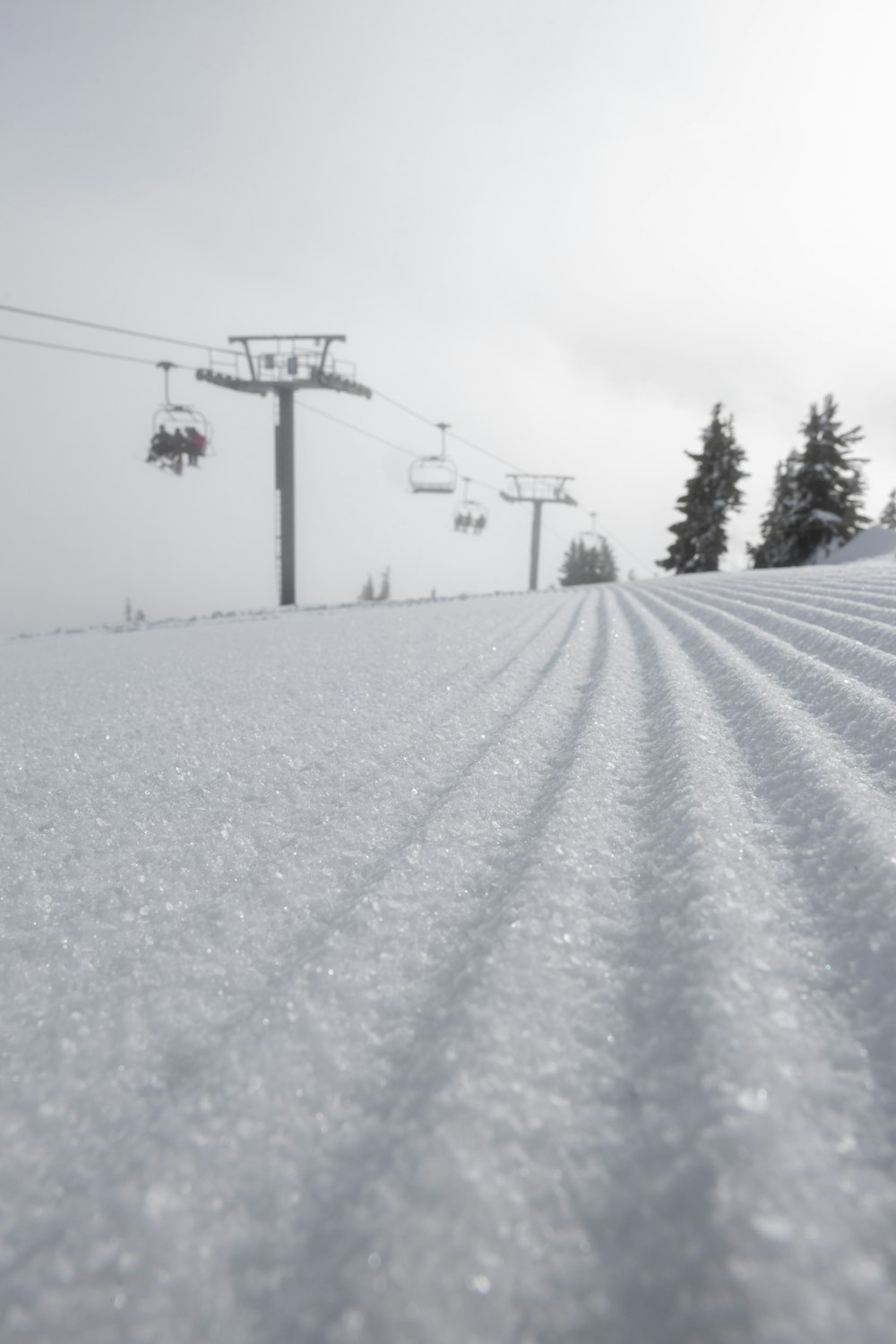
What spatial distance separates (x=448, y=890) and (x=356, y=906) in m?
0.15

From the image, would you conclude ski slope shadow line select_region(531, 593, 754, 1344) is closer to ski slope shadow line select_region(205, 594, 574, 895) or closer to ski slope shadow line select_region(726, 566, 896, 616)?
ski slope shadow line select_region(205, 594, 574, 895)

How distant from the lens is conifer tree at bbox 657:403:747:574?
27797mm

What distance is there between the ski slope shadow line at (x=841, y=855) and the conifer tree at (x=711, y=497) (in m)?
27.8

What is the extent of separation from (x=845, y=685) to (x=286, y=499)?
1406cm

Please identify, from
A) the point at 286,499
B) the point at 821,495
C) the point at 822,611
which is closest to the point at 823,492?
the point at 821,495

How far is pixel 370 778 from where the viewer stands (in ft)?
5.66

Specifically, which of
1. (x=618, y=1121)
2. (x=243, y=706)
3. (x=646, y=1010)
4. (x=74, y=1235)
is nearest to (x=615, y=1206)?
(x=618, y=1121)

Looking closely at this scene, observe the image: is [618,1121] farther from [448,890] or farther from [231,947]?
[231,947]

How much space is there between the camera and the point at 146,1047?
2.83 ft

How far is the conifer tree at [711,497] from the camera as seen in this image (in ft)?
91.2

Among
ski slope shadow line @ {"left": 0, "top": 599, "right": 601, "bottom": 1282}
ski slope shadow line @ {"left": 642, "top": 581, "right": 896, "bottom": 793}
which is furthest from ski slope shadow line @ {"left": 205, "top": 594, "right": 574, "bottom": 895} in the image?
ski slope shadow line @ {"left": 642, "top": 581, "right": 896, "bottom": 793}

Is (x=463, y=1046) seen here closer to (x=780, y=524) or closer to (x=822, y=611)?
(x=822, y=611)

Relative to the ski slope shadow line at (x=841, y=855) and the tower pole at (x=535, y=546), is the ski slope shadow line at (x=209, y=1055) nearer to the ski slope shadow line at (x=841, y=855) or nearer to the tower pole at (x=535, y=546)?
the ski slope shadow line at (x=841, y=855)

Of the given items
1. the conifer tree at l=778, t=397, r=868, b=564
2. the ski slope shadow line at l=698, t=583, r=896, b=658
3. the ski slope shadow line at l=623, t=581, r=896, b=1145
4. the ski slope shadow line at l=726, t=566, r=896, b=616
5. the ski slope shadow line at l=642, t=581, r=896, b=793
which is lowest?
the ski slope shadow line at l=623, t=581, r=896, b=1145
